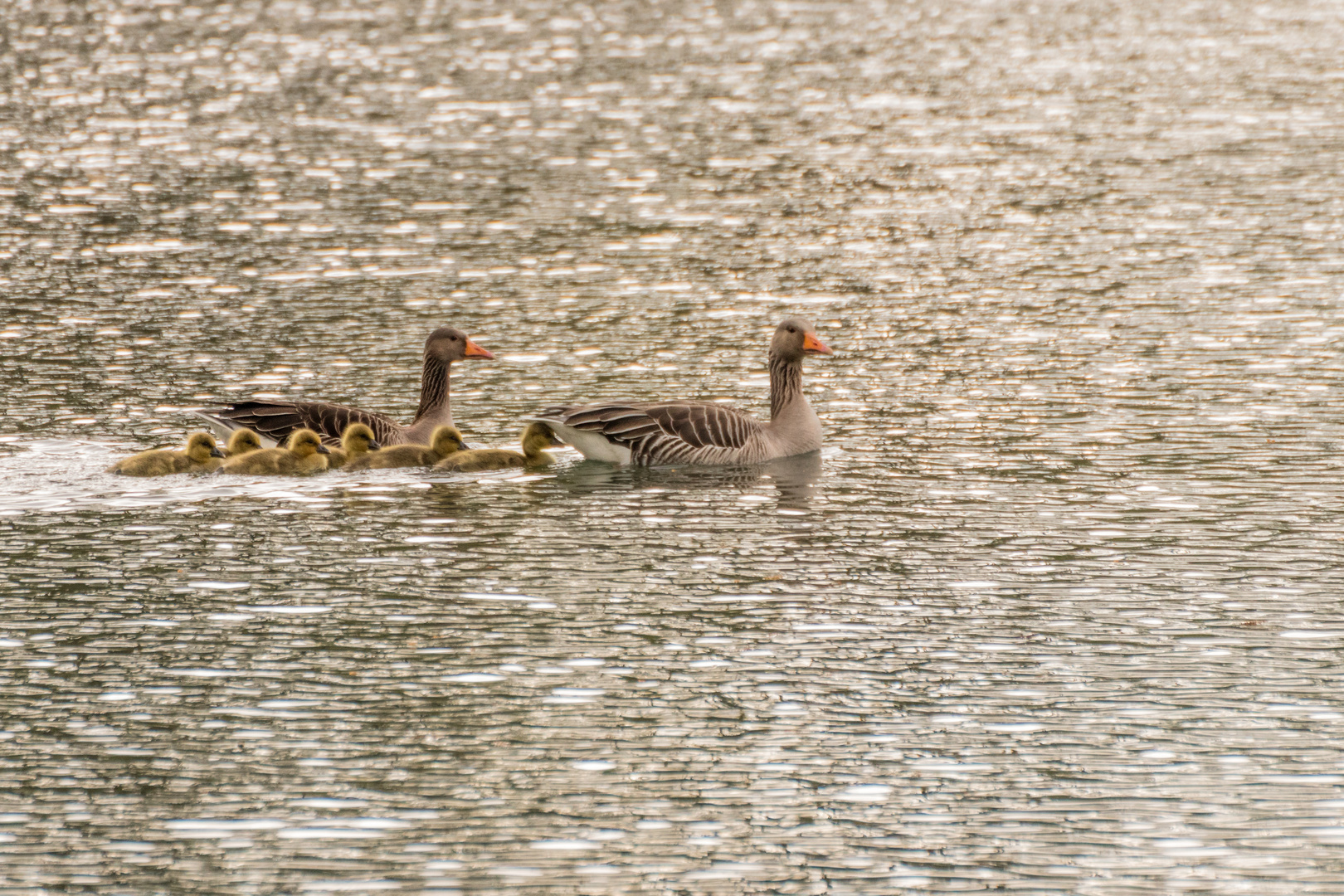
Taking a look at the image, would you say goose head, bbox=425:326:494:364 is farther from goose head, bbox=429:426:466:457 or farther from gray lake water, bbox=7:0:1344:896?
goose head, bbox=429:426:466:457

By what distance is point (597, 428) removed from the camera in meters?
19.8

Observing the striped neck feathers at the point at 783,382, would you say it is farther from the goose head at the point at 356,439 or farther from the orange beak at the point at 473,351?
the goose head at the point at 356,439

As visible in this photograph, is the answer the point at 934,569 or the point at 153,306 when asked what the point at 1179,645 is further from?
the point at 153,306

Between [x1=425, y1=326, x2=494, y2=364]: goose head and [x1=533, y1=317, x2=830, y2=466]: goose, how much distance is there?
1.31 meters

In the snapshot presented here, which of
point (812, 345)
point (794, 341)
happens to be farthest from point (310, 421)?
point (812, 345)

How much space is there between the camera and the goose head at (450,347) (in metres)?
A: 20.8

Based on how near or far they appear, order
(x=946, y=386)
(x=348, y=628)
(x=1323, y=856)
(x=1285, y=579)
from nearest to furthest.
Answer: (x=1323, y=856)
(x=348, y=628)
(x=1285, y=579)
(x=946, y=386)

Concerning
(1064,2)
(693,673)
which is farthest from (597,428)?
(1064,2)

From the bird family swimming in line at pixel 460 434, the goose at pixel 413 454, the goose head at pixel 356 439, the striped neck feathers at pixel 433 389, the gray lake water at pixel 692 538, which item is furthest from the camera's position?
the striped neck feathers at pixel 433 389

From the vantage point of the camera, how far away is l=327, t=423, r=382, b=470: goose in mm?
19344

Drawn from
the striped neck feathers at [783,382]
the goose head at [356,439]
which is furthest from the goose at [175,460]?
the striped neck feathers at [783,382]

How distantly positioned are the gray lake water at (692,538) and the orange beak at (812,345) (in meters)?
1.27

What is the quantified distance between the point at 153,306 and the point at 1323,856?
21559mm

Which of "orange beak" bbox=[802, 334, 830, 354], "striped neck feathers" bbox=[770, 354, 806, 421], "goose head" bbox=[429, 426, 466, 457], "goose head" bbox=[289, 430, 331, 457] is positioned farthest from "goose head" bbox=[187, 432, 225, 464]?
"orange beak" bbox=[802, 334, 830, 354]
